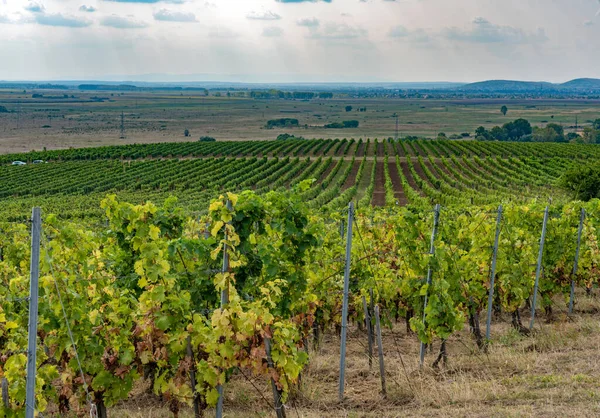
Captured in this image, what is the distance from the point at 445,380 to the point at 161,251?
3.75 metres

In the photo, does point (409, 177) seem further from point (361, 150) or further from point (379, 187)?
point (361, 150)

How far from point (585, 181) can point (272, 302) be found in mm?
34427

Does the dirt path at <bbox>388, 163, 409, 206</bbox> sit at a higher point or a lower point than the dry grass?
lower

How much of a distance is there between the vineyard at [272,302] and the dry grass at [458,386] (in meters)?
0.04

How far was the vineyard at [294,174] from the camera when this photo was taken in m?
40.3

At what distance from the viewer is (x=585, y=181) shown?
35531 mm

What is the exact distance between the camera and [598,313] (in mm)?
10914

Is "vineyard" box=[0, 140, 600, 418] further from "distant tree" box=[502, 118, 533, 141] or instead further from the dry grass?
"distant tree" box=[502, 118, 533, 141]

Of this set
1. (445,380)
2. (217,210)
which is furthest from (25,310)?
(445,380)

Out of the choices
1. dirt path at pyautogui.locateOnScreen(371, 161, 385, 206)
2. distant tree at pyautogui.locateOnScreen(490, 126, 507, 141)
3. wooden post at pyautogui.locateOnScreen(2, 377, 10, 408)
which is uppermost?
distant tree at pyautogui.locateOnScreen(490, 126, 507, 141)

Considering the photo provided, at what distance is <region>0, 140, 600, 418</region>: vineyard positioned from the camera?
5.63 m

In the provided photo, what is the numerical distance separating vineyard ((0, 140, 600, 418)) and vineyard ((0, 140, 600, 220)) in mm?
23832

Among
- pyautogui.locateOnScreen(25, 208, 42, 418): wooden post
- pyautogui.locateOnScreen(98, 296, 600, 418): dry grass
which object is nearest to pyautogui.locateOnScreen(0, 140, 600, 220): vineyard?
pyautogui.locateOnScreen(98, 296, 600, 418): dry grass

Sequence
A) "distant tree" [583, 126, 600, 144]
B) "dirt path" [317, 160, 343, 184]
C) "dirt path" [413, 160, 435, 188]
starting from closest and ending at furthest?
1. "dirt path" [413, 160, 435, 188]
2. "dirt path" [317, 160, 343, 184]
3. "distant tree" [583, 126, 600, 144]
